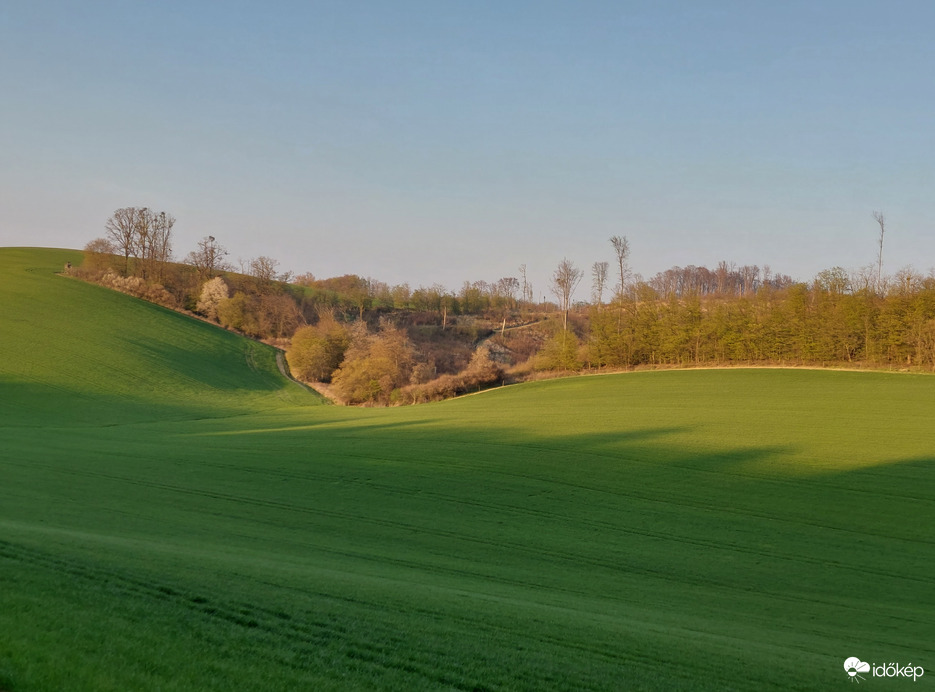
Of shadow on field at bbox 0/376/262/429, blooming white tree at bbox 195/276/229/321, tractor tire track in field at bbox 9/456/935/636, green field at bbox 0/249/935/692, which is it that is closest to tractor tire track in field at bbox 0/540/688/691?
green field at bbox 0/249/935/692

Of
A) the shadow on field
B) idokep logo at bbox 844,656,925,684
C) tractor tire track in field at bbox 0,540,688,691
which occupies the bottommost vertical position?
the shadow on field

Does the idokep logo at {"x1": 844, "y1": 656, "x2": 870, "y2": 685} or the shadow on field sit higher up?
the idokep logo at {"x1": 844, "y1": 656, "x2": 870, "y2": 685}

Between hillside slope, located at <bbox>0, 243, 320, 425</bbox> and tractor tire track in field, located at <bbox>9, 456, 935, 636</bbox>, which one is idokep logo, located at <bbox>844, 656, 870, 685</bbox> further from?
hillside slope, located at <bbox>0, 243, 320, 425</bbox>

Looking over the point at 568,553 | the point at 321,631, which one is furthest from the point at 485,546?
the point at 321,631

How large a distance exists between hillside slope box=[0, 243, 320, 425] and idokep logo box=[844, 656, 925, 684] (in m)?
46.4

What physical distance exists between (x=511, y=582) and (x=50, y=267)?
4251 inches

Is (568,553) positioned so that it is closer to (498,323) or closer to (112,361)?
(112,361)

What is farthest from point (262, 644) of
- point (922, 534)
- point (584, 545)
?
point (922, 534)

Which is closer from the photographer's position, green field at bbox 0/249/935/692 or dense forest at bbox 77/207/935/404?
green field at bbox 0/249/935/692

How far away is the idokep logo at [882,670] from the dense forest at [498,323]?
44.4 meters

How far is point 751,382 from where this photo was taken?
1927 inches

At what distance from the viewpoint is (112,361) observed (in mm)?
62625

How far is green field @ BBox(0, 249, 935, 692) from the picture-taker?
8.53 meters

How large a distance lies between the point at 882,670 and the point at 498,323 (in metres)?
105
